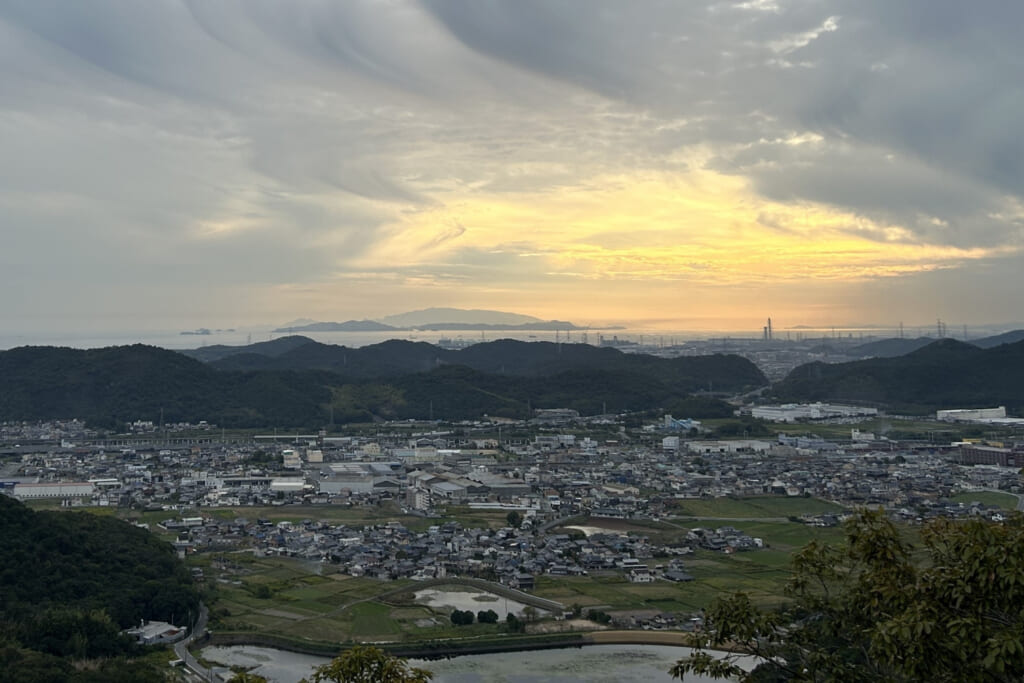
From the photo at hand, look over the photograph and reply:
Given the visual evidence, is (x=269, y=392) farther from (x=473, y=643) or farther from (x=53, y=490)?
(x=473, y=643)

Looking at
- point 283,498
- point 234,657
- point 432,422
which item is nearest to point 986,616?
point 234,657

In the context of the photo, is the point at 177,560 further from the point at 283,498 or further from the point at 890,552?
the point at 890,552

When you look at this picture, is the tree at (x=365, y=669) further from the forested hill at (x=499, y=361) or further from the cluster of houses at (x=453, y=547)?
the forested hill at (x=499, y=361)

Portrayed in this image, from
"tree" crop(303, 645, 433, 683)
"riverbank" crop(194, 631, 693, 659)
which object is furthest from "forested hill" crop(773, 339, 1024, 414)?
"tree" crop(303, 645, 433, 683)

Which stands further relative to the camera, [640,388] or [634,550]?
[640,388]

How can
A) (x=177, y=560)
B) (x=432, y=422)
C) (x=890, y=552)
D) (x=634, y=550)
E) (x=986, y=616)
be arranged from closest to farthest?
(x=986, y=616) < (x=890, y=552) < (x=177, y=560) < (x=634, y=550) < (x=432, y=422)

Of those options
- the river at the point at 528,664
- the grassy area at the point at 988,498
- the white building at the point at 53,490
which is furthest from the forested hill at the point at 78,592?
the grassy area at the point at 988,498


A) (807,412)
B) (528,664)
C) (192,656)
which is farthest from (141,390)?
(528,664)
